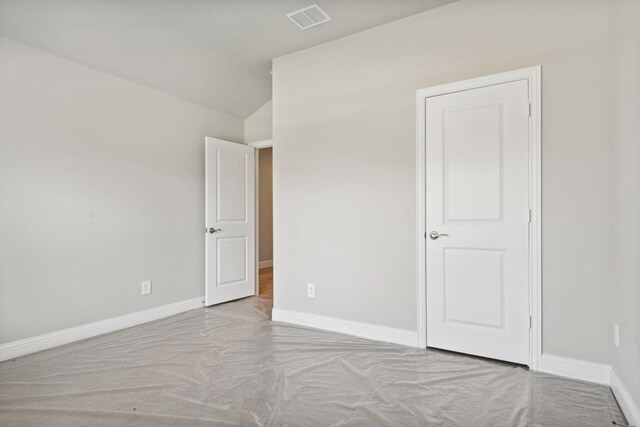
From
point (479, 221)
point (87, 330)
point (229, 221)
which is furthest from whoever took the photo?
point (229, 221)

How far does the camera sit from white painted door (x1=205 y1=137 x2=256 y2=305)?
163 inches

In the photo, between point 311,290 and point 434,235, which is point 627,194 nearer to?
point 434,235

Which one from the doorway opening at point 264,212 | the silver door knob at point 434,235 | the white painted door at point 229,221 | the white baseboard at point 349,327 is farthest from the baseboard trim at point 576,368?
the doorway opening at point 264,212

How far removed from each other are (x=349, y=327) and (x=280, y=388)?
1.13m

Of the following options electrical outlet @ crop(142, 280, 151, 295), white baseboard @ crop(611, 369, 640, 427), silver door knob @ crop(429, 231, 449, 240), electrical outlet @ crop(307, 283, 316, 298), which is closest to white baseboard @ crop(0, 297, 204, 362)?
electrical outlet @ crop(142, 280, 151, 295)

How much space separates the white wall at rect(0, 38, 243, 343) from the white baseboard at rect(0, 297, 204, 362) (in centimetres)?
5

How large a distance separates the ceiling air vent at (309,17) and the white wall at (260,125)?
175 cm

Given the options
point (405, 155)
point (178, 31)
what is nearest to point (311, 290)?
point (405, 155)

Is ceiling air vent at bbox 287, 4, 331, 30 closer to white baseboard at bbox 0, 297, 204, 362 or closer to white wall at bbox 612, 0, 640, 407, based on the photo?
white wall at bbox 612, 0, 640, 407

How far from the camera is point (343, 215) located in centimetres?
323

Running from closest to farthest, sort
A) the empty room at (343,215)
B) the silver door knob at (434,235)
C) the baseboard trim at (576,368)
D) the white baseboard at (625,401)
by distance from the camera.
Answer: the white baseboard at (625,401)
the empty room at (343,215)
the baseboard trim at (576,368)
the silver door knob at (434,235)

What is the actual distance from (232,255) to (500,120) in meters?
3.31

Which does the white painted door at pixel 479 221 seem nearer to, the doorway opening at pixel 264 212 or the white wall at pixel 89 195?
the white wall at pixel 89 195

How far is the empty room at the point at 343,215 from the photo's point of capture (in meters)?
2.04
